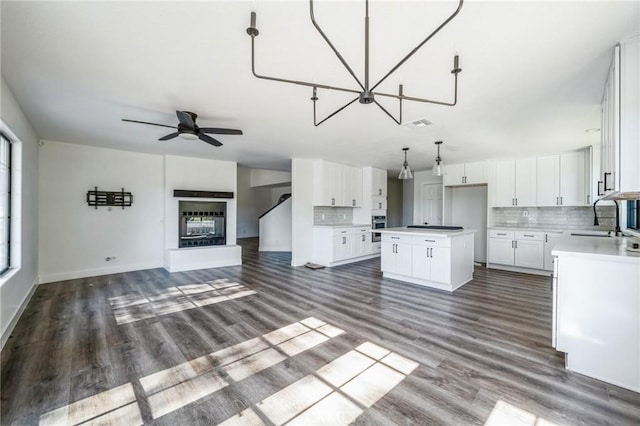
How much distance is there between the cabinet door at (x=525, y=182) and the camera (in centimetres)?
573

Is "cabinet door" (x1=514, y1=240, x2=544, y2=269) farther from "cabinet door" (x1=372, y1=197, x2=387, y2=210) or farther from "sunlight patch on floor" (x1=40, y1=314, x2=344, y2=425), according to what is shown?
"sunlight patch on floor" (x1=40, y1=314, x2=344, y2=425)

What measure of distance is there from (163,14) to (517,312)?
4554mm

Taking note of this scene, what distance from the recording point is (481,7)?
161cm

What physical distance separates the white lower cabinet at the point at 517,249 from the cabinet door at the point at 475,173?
1.23m

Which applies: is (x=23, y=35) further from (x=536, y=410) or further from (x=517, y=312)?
(x=517, y=312)

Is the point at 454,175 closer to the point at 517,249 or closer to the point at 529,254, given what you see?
the point at 517,249

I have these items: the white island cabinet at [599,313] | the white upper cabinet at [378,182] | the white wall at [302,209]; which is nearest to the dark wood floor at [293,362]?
the white island cabinet at [599,313]

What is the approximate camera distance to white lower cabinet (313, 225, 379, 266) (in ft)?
19.8

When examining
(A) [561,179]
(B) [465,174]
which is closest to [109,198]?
(B) [465,174]

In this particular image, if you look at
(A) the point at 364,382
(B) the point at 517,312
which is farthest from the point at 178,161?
(B) the point at 517,312

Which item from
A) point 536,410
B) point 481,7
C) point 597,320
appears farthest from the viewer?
point 597,320

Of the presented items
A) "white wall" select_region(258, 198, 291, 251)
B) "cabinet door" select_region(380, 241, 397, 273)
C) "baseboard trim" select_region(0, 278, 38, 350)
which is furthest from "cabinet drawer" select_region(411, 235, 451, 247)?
"baseboard trim" select_region(0, 278, 38, 350)

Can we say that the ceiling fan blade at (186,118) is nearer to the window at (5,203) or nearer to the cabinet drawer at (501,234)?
the window at (5,203)

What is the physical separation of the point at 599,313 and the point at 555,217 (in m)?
4.73
